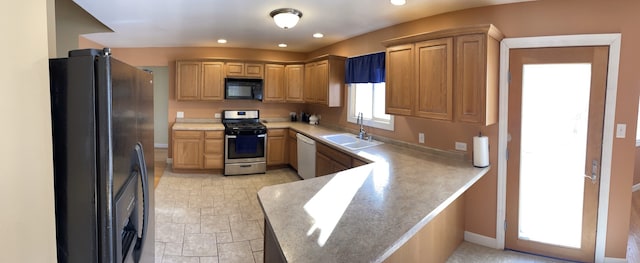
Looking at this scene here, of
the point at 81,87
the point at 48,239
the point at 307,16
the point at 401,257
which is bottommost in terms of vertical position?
the point at 401,257

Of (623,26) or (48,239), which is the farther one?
(623,26)

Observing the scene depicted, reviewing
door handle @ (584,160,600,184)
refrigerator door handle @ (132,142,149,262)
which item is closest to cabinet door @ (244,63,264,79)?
refrigerator door handle @ (132,142,149,262)

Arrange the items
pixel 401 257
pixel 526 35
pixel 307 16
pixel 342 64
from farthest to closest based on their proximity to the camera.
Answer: pixel 342 64 → pixel 307 16 → pixel 526 35 → pixel 401 257

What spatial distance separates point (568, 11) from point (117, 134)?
325 centimetres

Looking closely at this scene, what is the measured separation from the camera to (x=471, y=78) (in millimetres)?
2764

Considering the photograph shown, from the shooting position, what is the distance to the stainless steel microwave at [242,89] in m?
5.82

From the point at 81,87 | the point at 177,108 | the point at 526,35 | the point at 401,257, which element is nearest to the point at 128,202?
the point at 81,87

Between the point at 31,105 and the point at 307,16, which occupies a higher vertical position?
the point at 307,16

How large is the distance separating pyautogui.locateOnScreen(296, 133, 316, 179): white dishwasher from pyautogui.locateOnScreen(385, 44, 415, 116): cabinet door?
1.54m

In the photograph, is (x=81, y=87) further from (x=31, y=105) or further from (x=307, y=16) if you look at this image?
(x=307, y=16)

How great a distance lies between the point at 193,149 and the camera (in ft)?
18.1

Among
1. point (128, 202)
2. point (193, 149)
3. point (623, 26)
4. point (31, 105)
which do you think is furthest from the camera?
point (193, 149)

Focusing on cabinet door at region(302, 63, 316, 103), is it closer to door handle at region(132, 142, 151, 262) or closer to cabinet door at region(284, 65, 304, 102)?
cabinet door at region(284, 65, 304, 102)

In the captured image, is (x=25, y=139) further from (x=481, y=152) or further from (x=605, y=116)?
(x=605, y=116)
